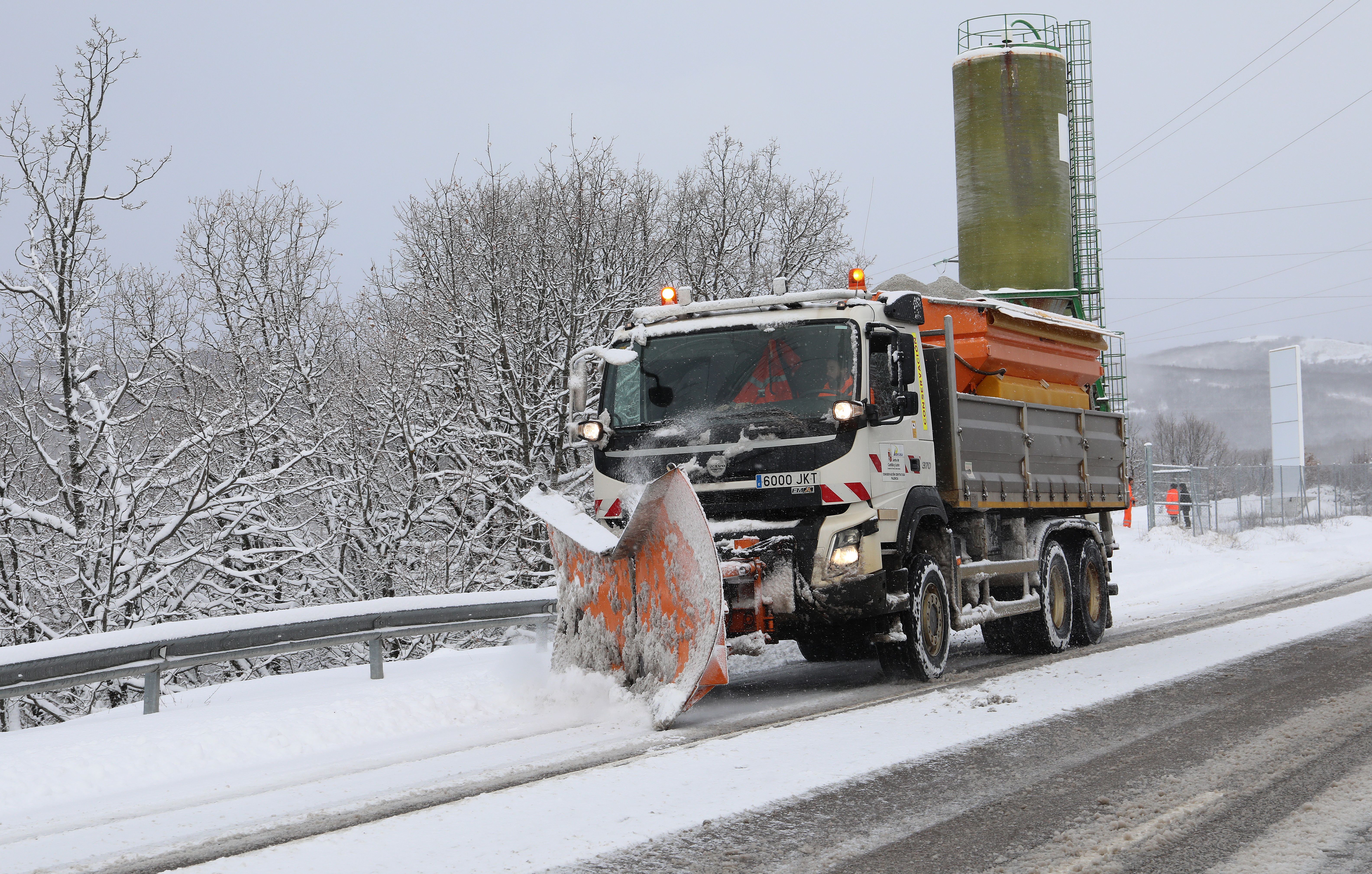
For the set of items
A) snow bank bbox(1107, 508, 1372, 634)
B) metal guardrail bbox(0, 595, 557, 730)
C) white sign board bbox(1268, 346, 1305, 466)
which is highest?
white sign board bbox(1268, 346, 1305, 466)

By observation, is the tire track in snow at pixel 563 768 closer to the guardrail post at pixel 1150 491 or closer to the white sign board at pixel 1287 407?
the guardrail post at pixel 1150 491

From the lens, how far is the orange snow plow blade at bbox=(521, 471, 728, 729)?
727 centimetres

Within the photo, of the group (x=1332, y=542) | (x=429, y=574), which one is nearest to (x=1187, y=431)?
(x=1332, y=542)

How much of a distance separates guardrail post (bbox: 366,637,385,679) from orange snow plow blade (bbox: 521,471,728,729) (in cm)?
159

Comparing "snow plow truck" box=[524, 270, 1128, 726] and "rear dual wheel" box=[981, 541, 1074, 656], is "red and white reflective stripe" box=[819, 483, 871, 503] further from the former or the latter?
"rear dual wheel" box=[981, 541, 1074, 656]

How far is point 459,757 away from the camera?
21.2 feet

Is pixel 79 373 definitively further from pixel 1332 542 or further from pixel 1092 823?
pixel 1332 542

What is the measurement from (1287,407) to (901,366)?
40.8 meters

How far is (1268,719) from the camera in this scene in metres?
7.02

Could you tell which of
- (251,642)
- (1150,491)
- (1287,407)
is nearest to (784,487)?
(251,642)

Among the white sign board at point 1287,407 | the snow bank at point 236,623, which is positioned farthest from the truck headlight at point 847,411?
the white sign board at point 1287,407

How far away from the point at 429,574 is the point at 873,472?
878 cm

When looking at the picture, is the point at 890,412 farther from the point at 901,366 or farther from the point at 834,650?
the point at 834,650

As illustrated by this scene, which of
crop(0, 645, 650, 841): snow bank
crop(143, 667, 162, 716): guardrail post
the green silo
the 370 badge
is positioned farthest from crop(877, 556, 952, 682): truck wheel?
the green silo
